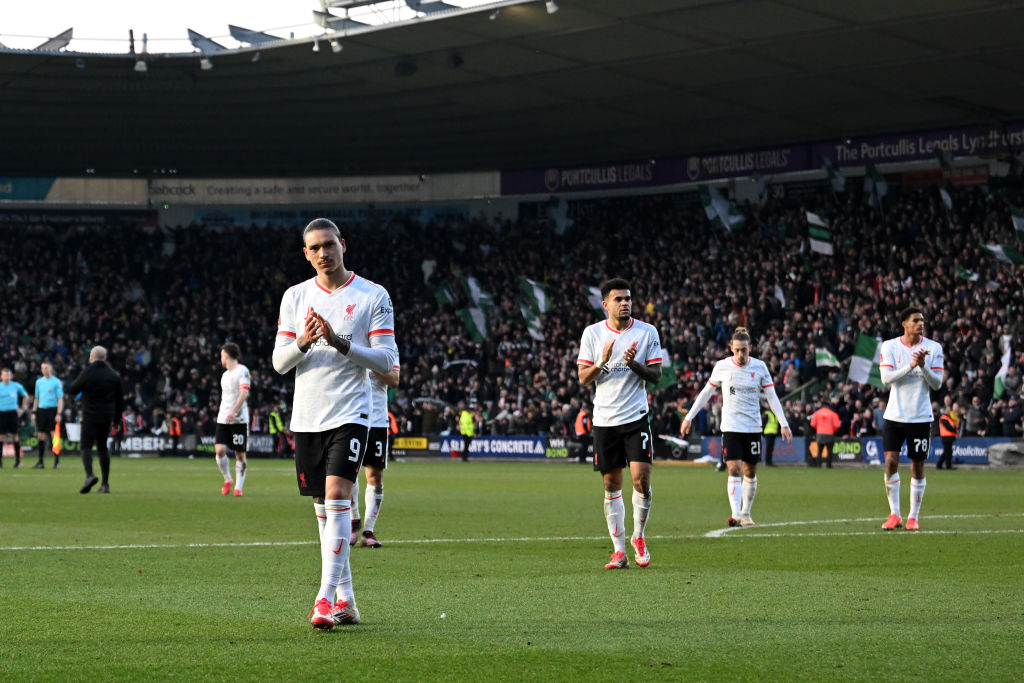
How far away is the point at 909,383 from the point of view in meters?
15.8

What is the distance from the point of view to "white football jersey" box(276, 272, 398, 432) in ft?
26.5

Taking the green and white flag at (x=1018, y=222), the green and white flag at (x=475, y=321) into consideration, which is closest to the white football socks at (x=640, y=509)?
the green and white flag at (x=1018, y=222)

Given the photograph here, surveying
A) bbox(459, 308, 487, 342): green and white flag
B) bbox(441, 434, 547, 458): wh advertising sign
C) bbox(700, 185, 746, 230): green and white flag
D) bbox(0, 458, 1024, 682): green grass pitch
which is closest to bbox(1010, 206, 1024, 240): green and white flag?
bbox(700, 185, 746, 230): green and white flag

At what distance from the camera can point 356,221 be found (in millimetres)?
60469

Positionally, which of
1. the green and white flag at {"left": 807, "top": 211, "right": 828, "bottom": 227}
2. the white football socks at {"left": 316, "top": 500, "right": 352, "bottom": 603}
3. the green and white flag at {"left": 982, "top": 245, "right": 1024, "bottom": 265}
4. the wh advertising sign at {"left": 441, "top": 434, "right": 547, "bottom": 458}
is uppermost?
the green and white flag at {"left": 807, "top": 211, "right": 828, "bottom": 227}

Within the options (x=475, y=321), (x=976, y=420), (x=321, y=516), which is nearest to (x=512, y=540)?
(x=321, y=516)

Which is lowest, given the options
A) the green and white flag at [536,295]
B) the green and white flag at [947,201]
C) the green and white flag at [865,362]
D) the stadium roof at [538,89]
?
the green and white flag at [865,362]

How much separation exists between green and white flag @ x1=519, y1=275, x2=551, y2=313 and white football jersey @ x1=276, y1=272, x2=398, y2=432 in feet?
135

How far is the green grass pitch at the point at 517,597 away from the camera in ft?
21.8

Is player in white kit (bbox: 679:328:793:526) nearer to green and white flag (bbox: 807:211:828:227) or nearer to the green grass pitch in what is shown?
the green grass pitch

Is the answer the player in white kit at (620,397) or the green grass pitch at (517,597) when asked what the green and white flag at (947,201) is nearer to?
the green grass pitch at (517,597)

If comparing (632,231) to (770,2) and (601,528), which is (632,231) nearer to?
(770,2)

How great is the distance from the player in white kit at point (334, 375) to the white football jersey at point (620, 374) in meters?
4.07

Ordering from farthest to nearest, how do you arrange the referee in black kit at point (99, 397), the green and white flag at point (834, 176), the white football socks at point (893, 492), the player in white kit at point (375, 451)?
the green and white flag at point (834, 176), the referee in black kit at point (99, 397), the white football socks at point (893, 492), the player in white kit at point (375, 451)
